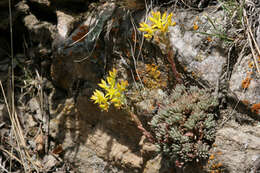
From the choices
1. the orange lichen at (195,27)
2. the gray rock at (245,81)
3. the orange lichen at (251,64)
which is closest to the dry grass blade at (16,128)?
the orange lichen at (195,27)

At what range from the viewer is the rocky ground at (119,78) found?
251 centimetres

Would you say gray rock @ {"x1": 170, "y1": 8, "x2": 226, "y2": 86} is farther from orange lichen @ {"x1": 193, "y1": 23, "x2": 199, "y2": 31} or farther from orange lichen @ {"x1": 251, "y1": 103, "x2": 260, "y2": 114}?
orange lichen @ {"x1": 251, "y1": 103, "x2": 260, "y2": 114}

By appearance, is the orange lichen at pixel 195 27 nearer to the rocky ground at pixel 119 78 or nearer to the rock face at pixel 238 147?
the rocky ground at pixel 119 78

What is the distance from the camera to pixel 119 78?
3.39 m

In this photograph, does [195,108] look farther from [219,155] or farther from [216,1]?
[216,1]

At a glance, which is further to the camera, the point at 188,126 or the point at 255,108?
the point at 188,126

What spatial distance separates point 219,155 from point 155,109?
2.79 ft

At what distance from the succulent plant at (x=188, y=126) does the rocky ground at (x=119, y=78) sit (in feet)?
0.16

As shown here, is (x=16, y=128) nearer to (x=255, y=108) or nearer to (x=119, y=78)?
(x=119, y=78)

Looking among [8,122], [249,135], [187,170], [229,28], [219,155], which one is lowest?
[8,122]

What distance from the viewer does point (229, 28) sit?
262 centimetres

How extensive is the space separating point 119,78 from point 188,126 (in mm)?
1199

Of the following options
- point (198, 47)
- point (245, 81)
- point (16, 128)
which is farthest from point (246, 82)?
point (16, 128)

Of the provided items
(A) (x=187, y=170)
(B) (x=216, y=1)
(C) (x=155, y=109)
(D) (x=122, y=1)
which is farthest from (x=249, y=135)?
(D) (x=122, y=1)
